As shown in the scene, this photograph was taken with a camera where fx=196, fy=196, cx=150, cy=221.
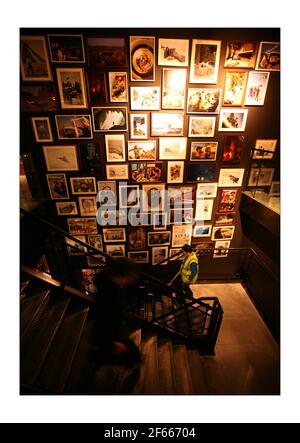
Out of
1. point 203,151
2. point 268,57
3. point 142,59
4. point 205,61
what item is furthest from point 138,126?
point 268,57

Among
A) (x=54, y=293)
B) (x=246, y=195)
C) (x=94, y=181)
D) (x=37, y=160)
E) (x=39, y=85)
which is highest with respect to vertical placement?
(x=39, y=85)

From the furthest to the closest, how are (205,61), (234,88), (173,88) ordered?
(234,88), (173,88), (205,61)

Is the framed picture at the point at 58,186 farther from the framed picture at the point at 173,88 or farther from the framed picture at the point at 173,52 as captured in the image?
the framed picture at the point at 173,52

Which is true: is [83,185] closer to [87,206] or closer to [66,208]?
[87,206]

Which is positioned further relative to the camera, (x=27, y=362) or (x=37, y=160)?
(x=37, y=160)

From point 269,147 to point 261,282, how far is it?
2.91 meters

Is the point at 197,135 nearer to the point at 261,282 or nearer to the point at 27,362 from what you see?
the point at 261,282

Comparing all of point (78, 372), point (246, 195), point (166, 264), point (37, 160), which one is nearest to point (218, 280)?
point (166, 264)

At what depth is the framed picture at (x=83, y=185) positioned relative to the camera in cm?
394

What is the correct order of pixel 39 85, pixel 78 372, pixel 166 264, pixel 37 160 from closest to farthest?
1. pixel 78 372
2. pixel 39 85
3. pixel 37 160
4. pixel 166 264

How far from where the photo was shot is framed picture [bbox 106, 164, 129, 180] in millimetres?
3887

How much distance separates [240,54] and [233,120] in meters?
0.99

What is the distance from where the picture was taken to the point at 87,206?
418cm

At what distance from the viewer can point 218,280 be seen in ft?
17.3
